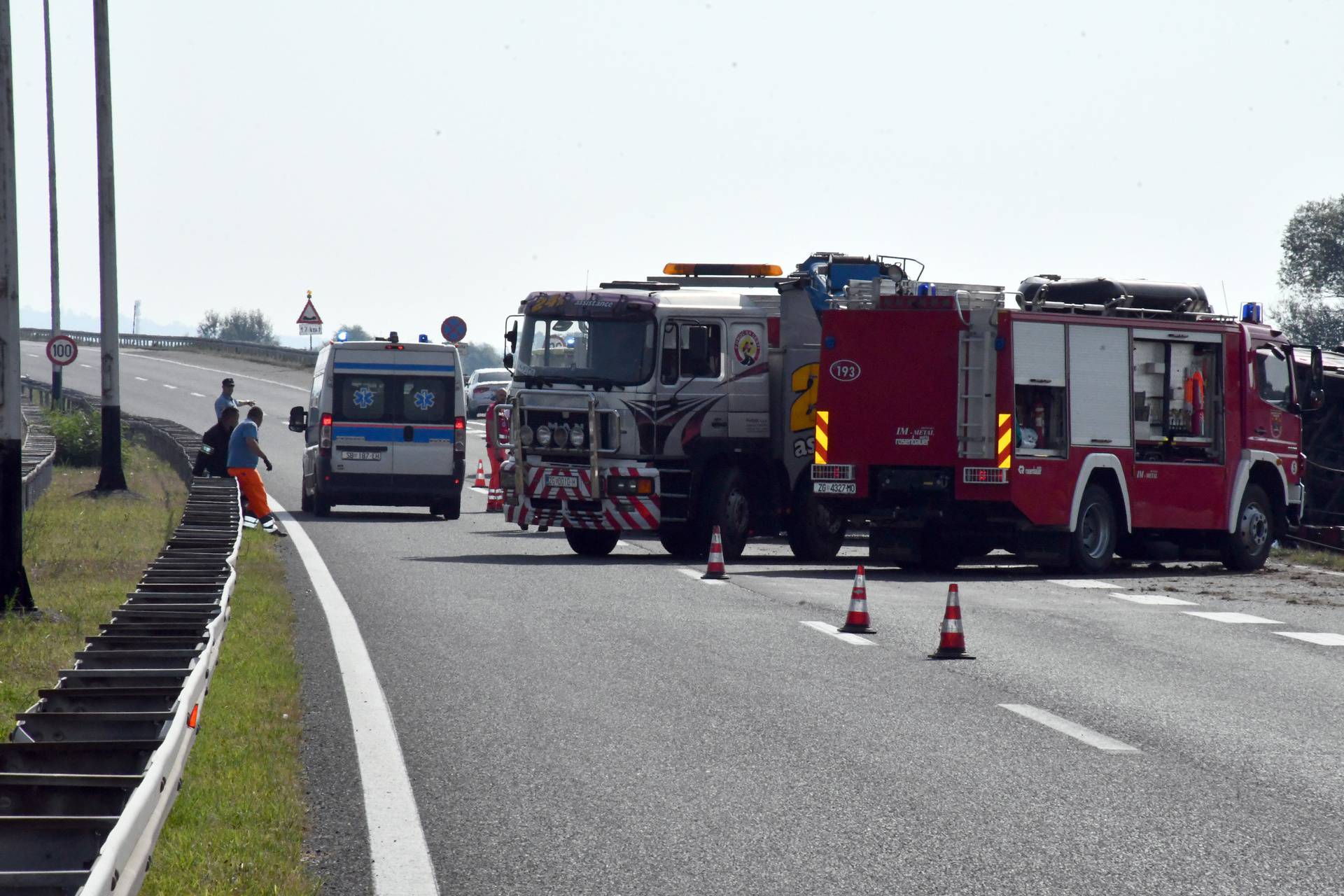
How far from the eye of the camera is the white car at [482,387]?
5597 cm

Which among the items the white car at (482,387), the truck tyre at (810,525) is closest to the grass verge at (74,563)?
the truck tyre at (810,525)

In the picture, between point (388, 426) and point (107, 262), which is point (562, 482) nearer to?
point (388, 426)

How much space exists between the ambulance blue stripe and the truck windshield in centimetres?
629

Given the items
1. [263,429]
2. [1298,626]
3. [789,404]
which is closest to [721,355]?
[789,404]

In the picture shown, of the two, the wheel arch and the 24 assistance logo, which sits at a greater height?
the 24 assistance logo

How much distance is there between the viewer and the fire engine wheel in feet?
65.9

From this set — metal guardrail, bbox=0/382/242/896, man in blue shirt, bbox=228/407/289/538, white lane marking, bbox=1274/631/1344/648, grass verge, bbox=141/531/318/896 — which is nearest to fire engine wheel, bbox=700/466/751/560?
man in blue shirt, bbox=228/407/289/538

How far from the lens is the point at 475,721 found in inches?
344

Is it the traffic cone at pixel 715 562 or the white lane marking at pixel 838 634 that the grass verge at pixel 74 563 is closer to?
the white lane marking at pixel 838 634

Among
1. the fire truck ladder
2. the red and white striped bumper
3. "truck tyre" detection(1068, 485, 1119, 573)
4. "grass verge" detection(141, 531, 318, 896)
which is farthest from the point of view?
the red and white striped bumper

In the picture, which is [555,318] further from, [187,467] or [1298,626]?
[187,467]

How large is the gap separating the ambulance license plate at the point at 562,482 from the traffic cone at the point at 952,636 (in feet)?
29.1

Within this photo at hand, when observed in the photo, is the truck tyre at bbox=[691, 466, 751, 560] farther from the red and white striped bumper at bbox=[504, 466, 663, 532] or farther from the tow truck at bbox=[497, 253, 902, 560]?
the red and white striped bumper at bbox=[504, 466, 663, 532]

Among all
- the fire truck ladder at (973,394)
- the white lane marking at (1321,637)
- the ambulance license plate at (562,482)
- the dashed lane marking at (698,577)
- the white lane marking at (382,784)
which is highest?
the fire truck ladder at (973,394)
